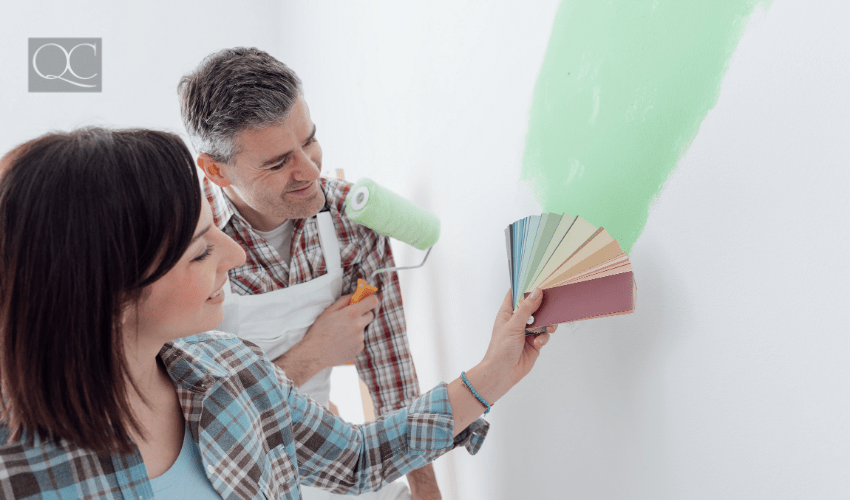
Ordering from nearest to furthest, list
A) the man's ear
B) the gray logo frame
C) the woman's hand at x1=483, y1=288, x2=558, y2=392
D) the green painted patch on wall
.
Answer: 1. the green painted patch on wall
2. the woman's hand at x1=483, y1=288, x2=558, y2=392
3. the man's ear
4. the gray logo frame

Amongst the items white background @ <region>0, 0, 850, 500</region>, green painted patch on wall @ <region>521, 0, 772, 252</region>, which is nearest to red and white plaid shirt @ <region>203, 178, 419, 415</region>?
white background @ <region>0, 0, 850, 500</region>

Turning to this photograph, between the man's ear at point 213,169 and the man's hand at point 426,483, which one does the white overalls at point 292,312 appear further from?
the man's ear at point 213,169

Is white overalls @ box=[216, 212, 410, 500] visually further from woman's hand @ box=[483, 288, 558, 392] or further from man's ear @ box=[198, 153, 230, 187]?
woman's hand @ box=[483, 288, 558, 392]

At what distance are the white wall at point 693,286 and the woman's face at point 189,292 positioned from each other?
490 millimetres

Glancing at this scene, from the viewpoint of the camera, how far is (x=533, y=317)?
0.88 meters

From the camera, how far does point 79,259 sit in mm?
638

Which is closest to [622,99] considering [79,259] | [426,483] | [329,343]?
[79,259]

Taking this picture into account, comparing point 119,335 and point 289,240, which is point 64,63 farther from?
point 119,335

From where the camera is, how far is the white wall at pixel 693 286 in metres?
0.56

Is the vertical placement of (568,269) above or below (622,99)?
below

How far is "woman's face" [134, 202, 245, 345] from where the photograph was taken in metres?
0.72

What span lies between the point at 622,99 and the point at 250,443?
66cm

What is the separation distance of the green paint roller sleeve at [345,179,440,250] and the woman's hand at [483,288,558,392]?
0.36m

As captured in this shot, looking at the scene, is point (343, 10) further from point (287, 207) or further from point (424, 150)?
point (287, 207)
